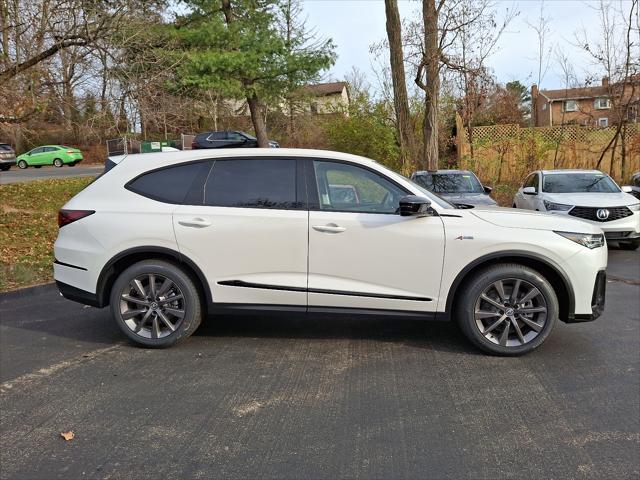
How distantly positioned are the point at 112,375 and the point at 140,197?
153 cm

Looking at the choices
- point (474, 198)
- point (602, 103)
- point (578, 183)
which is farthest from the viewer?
point (602, 103)

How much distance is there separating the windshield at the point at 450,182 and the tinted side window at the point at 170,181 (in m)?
6.98

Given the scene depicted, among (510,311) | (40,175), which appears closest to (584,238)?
(510,311)

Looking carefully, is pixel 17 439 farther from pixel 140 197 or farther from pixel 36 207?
pixel 36 207

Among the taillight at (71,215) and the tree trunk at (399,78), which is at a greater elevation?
the tree trunk at (399,78)

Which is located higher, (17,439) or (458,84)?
(458,84)

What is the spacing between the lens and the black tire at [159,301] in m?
4.55

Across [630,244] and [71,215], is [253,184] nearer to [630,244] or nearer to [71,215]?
[71,215]

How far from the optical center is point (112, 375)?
4.11 metres

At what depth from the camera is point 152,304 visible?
460 centimetres

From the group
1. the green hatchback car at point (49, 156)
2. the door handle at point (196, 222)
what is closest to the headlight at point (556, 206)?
the door handle at point (196, 222)

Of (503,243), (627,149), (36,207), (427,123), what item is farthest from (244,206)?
(627,149)

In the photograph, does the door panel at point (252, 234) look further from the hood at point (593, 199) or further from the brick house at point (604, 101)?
the brick house at point (604, 101)

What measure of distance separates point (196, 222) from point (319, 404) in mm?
1883
